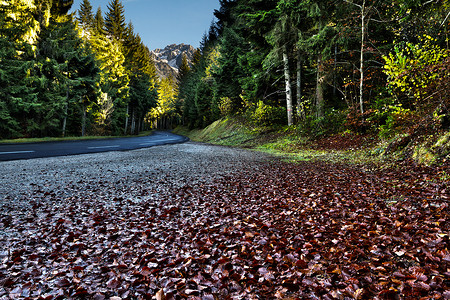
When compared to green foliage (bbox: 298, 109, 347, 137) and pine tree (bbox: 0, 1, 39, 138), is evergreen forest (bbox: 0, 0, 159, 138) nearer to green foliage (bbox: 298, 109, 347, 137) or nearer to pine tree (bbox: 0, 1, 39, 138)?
pine tree (bbox: 0, 1, 39, 138)

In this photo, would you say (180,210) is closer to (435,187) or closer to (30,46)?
(435,187)

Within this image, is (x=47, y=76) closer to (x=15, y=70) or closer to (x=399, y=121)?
(x=15, y=70)

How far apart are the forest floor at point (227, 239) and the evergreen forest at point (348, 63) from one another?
3.31 m

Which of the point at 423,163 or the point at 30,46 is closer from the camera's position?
the point at 423,163

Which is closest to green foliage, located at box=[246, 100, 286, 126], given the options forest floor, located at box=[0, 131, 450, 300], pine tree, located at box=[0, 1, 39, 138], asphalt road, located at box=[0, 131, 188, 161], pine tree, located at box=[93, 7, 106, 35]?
asphalt road, located at box=[0, 131, 188, 161]

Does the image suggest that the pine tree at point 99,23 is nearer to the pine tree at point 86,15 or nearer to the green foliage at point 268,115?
the pine tree at point 86,15

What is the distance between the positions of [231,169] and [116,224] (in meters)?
4.26

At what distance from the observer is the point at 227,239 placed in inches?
109

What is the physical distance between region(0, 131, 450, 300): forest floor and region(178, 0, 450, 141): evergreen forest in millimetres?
3308

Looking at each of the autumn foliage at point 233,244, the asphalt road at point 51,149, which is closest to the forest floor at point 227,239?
the autumn foliage at point 233,244

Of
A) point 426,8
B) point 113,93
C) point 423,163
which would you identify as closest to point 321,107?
point 426,8

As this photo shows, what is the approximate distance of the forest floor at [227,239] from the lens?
1906 mm

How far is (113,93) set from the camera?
2841cm

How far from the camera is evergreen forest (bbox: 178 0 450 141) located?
6465mm
